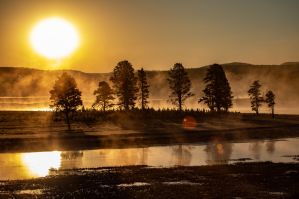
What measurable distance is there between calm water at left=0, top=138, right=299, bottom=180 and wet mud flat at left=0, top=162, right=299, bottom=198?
11.5 ft

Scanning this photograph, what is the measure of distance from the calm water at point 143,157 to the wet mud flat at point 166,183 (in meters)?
3.49

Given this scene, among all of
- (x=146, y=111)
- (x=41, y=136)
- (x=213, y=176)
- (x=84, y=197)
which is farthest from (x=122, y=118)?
(x=84, y=197)

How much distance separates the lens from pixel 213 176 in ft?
126

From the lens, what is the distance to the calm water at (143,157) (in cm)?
4522

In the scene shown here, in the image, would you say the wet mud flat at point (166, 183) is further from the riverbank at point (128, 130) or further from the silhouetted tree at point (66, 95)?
the silhouetted tree at point (66, 95)

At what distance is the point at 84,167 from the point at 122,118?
45.3 m

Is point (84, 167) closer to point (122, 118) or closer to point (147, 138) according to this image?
point (147, 138)

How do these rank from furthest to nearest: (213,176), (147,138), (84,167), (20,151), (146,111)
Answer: (146,111)
(147,138)
(20,151)
(84,167)
(213,176)

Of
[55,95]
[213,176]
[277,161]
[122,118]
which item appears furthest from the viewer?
[122,118]

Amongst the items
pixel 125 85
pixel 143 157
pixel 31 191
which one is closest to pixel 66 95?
pixel 125 85

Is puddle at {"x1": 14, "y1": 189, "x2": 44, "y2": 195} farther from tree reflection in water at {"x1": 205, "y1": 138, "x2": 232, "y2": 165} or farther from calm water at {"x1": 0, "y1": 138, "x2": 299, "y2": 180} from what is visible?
tree reflection in water at {"x1": 205, "y1": 138, "x2": 232, "y2": 165}

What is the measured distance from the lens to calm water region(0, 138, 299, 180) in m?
45.2

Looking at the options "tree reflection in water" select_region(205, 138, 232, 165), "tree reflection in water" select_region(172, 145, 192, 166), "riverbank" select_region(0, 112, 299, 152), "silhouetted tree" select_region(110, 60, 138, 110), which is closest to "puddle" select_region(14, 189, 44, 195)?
"tree reflection in water" select_region(172, 145, 192, 166)

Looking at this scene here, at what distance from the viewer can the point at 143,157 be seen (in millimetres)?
52281
